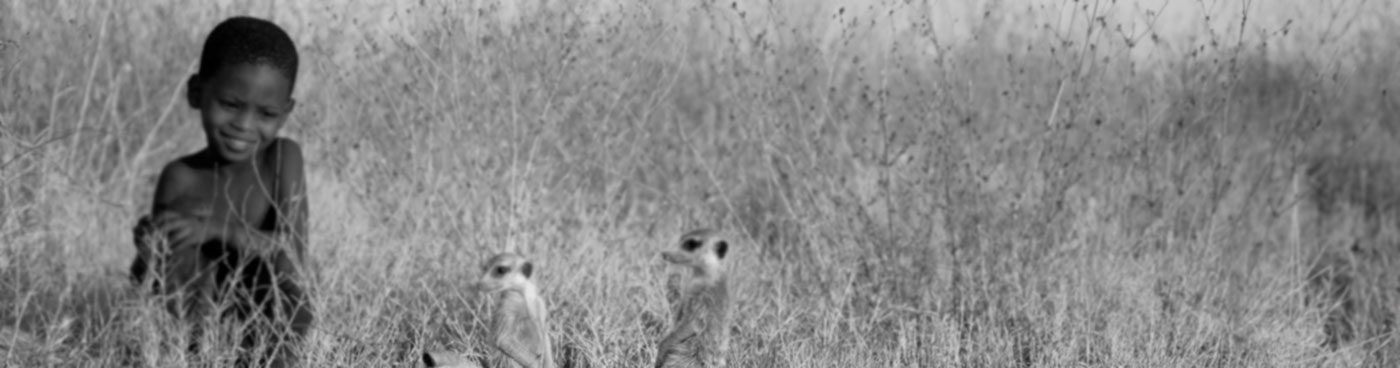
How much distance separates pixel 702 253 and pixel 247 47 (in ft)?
5.08

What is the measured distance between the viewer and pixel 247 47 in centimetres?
502

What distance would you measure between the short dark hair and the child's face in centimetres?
2

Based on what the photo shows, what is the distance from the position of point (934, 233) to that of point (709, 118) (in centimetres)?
303

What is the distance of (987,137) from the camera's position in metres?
7.64

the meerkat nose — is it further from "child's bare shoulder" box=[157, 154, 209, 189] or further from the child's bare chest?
"child's bare shoulder" box=[157, 154, 209, 189]

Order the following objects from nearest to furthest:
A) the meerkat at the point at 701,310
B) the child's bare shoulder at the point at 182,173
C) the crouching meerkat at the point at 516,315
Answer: the crouching meerkat at the point at 516,315
the meerkat at the point at 701,310
the child's bare shoulder at the point at 182,173

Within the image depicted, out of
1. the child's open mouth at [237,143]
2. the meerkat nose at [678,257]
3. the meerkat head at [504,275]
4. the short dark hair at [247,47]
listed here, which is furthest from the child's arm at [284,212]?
the meerkat nose at [678,257]

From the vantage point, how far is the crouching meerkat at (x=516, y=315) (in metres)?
4.12

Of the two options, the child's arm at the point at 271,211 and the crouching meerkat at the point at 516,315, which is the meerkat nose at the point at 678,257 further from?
the child's arm at the point at 271,211

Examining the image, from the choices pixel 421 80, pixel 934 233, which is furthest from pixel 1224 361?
pixel 421 80

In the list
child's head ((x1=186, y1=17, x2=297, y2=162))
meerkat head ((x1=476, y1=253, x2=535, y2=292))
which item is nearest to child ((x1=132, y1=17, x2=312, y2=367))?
child's head ((x1=186, y1=17, x2=297, y2=162))

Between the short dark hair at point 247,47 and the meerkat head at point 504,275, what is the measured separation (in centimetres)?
123

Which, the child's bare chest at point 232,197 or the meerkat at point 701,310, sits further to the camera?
the child's bare chest at point 232,197

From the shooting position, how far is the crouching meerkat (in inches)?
162
